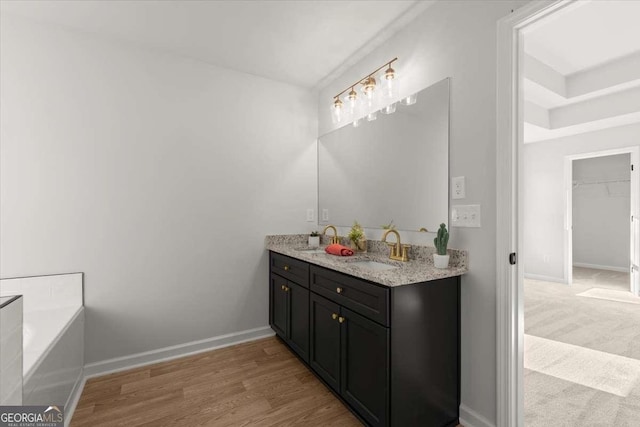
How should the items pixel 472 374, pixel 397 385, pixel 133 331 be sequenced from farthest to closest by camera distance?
pixel 133 331 → pixel 472 374 → pixel 397 385

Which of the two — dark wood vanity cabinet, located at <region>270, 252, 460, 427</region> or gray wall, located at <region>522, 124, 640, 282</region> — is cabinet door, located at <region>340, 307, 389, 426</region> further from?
gray wall, located at <region>522, 124, 640, 282</region>

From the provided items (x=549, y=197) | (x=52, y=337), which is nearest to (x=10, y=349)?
(x=52, y=337)

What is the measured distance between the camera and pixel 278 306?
265 cm

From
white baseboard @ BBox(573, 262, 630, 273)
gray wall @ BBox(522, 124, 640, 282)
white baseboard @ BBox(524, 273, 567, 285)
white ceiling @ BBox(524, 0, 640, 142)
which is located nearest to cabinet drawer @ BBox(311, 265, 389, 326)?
white ceiling @ BBox(524, 0, 640, 142)

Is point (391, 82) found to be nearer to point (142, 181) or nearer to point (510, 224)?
point (510, 224)

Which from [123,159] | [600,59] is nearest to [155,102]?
[123,159]

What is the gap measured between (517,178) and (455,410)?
133cm

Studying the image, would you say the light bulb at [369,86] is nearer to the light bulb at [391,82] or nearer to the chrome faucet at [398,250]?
the light bulb at [391,82]

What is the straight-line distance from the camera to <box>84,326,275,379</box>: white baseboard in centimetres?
218

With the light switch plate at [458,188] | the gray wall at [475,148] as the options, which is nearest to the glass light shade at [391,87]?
the gray wall at [475,148]

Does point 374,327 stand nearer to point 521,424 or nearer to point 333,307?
point 333,307

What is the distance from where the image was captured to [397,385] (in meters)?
1.41

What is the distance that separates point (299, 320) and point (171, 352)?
3.76 feet

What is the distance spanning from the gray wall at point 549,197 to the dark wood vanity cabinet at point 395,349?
3878 mm
